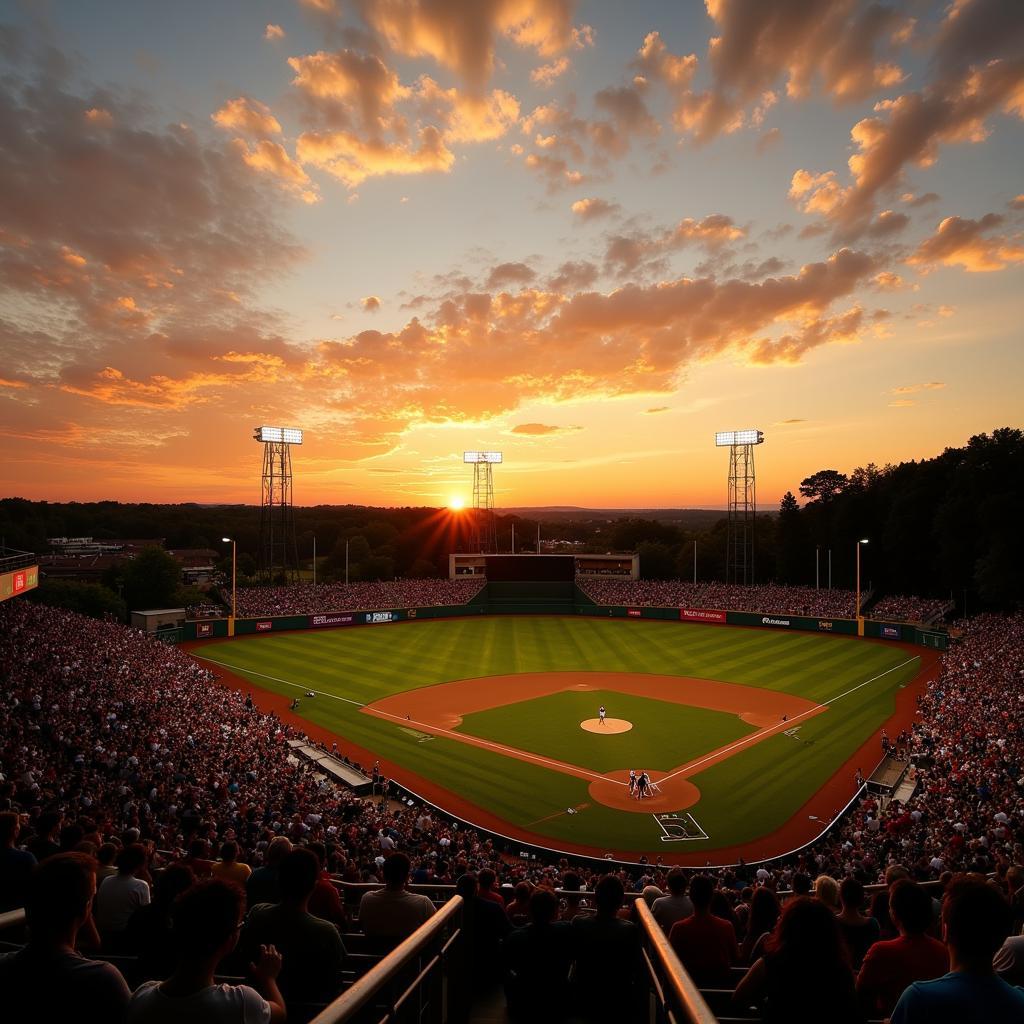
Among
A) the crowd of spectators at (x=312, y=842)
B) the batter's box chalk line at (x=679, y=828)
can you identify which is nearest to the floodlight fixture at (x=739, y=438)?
the crowd of spectators at (x=312, y=842)

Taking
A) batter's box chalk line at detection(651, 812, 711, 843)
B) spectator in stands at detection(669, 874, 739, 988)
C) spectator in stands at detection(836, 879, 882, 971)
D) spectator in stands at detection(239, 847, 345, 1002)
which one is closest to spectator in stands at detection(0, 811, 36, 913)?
spectator in stands at detection(239, 847, 345, 1002)

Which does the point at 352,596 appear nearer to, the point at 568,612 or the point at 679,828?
the point at 568,612

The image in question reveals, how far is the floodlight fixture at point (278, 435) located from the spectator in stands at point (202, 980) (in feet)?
224

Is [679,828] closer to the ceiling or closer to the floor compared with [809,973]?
closer to the floor

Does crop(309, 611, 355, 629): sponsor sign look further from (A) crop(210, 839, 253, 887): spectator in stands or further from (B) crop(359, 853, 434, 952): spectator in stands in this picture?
(B) crop(359, 853, 434, 952): spectator in stands

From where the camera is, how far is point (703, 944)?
16.6 ft

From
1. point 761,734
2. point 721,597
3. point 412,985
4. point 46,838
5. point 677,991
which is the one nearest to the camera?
point 677,991

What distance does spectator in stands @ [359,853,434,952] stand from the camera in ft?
17.1

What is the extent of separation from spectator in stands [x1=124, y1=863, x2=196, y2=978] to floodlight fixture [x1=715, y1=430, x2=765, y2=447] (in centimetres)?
7516

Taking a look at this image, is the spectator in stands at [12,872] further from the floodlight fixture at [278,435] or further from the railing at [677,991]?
the floodlight fixture at [278,435]

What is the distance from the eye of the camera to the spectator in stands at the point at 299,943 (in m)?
4.17

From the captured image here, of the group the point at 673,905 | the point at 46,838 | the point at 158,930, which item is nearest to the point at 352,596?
the point at 46,838

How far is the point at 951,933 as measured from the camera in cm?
298

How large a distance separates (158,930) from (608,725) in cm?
2891
